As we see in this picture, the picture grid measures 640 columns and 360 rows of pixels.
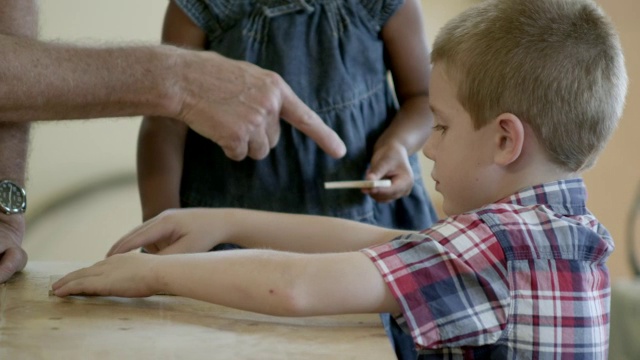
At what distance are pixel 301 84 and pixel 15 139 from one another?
1.64 feet

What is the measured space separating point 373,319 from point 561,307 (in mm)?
203

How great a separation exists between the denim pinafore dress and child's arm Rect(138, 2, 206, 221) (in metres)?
0.03

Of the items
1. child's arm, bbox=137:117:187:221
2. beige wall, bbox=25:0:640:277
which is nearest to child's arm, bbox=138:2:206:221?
child's arm, bbox=137:117:187:221

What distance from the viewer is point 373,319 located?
100cm

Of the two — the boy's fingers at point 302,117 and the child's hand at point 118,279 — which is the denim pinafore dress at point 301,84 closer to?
the boy's fingers at point 302,117

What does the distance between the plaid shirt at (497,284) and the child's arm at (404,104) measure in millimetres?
555

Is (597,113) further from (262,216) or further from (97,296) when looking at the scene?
(97,296)

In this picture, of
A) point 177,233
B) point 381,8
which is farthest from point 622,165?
point 177,233

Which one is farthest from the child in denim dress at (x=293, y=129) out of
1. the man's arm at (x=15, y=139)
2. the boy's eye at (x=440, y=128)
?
the boy's eye at (x=440, y=128)

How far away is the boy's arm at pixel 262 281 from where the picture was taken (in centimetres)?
94

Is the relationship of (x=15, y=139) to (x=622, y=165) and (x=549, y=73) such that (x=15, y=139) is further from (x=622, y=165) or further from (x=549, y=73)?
(x=622, y=165)

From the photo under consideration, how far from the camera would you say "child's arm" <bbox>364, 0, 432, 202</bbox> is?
158 centimetres

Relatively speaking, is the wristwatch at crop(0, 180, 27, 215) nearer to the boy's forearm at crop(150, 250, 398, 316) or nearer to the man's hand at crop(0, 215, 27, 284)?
the man's hand at crop(0, 215, 27, 284)

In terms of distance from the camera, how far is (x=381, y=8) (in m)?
1.63
